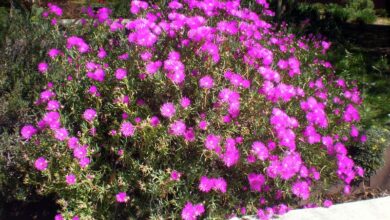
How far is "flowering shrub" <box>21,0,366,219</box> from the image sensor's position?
2.63 meters

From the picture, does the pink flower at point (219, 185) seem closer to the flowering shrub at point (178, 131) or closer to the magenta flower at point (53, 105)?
the flowering shrub at point (178, 131)

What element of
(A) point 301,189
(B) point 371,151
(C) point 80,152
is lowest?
(B) point 371,151

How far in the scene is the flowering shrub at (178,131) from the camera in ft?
8.62

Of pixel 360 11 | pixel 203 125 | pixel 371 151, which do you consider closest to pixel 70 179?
pixel 203 125

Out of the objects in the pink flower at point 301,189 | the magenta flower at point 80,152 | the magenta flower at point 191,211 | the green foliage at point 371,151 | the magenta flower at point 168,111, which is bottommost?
the green foliage at point 371,151

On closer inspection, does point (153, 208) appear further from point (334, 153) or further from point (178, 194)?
point (334, 153)

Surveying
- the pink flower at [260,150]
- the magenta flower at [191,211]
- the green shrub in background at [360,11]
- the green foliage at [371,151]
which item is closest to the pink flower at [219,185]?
the magenta flower at [191,211]

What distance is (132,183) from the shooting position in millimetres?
2779

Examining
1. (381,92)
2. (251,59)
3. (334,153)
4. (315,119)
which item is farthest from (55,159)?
(381,92)

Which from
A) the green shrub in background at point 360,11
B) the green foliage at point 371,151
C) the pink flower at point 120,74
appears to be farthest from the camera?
the green shrub in background at point 360,11

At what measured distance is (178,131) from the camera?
2537mm

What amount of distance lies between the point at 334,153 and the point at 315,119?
1.14 feet

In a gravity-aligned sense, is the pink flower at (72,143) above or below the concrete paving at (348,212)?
above

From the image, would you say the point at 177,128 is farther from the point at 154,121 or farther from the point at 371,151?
the point at 371,151
